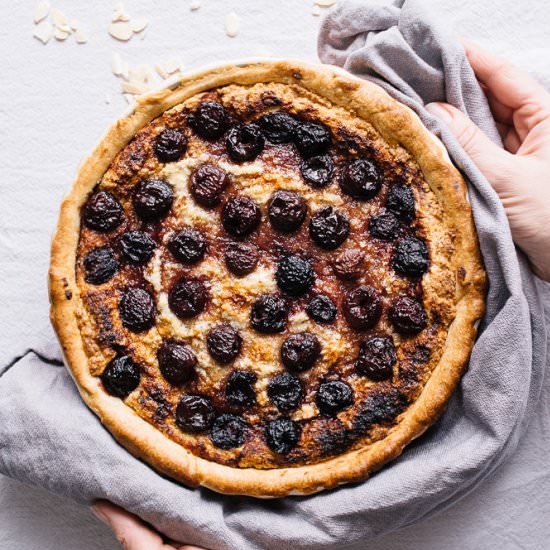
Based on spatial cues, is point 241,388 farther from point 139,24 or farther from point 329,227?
point 139,24

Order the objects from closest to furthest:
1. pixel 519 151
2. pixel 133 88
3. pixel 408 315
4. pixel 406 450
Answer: pixel 408 315 < pixel 406 450 < pixel 519 151 < pixel 133 88

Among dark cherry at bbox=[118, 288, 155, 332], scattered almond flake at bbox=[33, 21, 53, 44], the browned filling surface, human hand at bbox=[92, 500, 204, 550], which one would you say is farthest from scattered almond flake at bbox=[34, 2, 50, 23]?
human hand at bbox=[92, 500, 204, 550]

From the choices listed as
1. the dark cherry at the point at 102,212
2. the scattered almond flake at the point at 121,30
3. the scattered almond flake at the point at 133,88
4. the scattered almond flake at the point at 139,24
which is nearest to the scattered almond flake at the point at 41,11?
the scattered almond flake at the point at 121,30

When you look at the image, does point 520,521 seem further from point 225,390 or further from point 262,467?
point 225,390

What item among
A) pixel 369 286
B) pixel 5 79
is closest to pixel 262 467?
pixel 369 286

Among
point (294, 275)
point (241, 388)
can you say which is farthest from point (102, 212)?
point (241, 388)

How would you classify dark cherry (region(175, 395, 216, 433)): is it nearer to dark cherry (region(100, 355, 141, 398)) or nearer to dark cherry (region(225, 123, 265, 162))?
dark cherry (region(100, 355, 141, 398))
